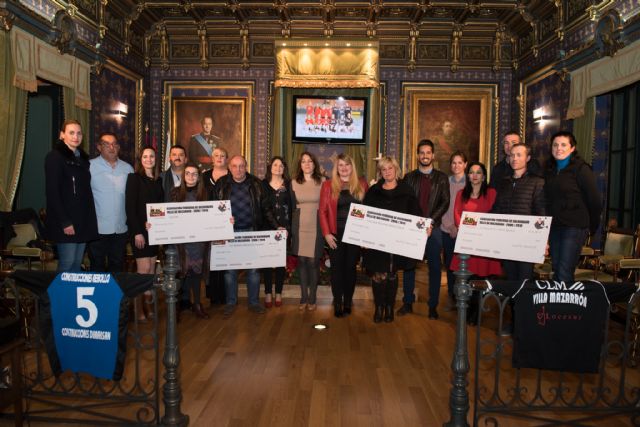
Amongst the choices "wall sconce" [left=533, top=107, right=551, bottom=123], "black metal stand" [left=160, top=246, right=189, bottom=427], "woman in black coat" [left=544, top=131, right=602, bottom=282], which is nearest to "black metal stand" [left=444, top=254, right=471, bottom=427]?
"black metal stand" [left=160, top=246, right=189, bottom=427]

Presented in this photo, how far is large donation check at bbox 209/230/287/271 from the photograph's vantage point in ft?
15.9

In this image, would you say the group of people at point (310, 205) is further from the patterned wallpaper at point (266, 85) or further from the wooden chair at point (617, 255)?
the patterned wallpaper at point (266, 85)

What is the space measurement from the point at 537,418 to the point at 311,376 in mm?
1535

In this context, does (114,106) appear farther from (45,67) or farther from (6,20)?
(6,20)

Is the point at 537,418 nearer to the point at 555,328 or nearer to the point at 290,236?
the point at 555,328

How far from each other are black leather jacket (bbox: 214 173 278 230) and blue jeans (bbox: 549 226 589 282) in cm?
272

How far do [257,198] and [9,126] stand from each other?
3129mm

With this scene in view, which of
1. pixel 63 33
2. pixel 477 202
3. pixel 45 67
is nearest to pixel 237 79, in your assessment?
pixel 63 33

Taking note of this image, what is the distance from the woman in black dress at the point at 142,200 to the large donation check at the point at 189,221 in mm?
383

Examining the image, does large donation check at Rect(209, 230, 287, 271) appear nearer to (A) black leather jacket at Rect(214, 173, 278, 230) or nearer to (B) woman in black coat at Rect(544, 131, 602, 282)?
(A) black leather jacket at Rect(214, 173, 278, 230)

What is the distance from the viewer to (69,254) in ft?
13.5

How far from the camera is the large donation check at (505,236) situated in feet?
12.7

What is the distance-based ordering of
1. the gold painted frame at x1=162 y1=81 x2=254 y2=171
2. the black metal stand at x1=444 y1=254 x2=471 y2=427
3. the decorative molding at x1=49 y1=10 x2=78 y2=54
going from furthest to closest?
the gold painted frame at x1=162 y1=81 x2=254 y2=171 < the decorative molding at x1=49 y1=10 x2=78 y2=54 < the black metal stand at x1=444 y1=254 x2=471 y2=427

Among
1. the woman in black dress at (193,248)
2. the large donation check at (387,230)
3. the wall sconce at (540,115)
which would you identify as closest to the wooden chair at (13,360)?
the woman in black dress at (193,248)
